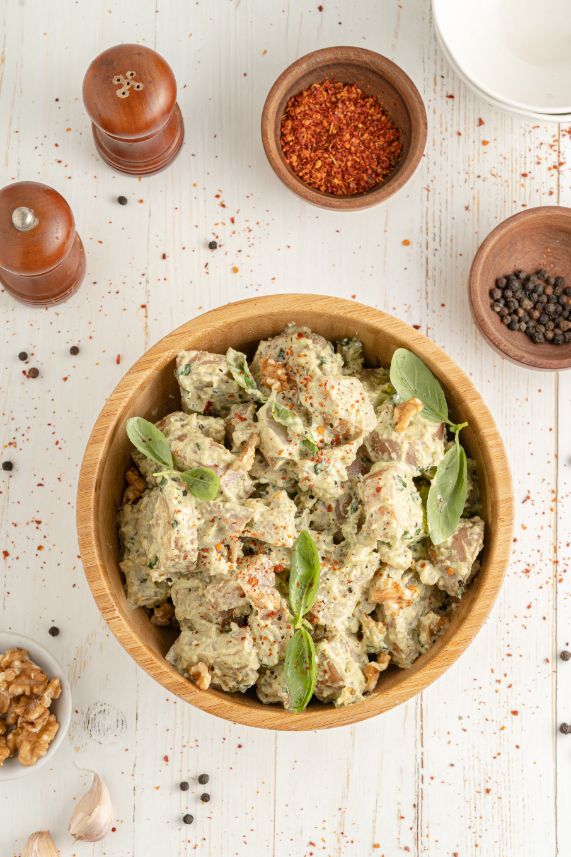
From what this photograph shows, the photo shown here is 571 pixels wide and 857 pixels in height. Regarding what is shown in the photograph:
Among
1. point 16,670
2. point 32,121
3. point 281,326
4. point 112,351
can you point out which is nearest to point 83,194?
point 32,121

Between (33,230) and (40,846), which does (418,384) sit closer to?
(33,230)

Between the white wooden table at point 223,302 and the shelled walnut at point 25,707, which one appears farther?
the white wooden table at point 223,302

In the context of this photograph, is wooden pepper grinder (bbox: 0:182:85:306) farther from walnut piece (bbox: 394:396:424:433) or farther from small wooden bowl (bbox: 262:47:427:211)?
walnut piece (bbox: 394:396:424:433)

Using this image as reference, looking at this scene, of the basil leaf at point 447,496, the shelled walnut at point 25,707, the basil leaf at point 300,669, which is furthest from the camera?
the shelled walnut at point 25,707

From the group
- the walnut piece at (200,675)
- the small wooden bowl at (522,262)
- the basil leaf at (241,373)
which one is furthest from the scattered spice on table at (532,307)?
the walnut piece at (200,675)

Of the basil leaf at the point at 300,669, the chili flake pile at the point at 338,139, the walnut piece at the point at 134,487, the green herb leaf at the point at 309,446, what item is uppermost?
the chili flake pile at the point at 338,139

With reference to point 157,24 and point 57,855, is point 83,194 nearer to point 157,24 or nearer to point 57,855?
point 157,24

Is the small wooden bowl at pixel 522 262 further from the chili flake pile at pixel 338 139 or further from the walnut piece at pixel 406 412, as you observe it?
the walnut piece at pixel 406 412
